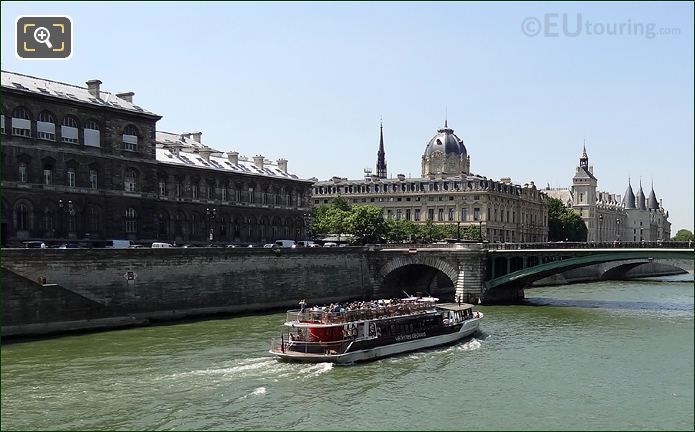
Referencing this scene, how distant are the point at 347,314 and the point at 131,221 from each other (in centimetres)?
3245

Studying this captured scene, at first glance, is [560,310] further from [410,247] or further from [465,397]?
[465,397]

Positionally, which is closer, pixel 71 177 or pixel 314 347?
pixel 314 347

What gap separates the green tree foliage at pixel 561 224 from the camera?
16062 cm

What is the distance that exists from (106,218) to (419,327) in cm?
3177

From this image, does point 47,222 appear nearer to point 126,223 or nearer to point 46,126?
point 46,126

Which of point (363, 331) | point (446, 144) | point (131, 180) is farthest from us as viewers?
point (446, 144)

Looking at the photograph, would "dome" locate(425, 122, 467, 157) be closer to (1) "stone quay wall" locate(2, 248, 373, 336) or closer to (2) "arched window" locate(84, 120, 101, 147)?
(1) "stone quay wall" locate(2, 248, 373, 336)

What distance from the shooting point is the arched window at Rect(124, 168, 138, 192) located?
67312mm

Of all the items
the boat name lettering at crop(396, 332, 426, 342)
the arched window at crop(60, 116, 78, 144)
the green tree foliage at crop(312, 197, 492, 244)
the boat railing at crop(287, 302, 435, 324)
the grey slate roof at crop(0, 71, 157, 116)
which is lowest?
the boat name lettering at crop(396, 332, 426, 342)

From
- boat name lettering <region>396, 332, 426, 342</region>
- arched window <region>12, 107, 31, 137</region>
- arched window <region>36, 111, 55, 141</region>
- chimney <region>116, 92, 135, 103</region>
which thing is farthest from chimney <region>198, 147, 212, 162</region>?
boat name lettering <region>396, 332, 426, 342</region>

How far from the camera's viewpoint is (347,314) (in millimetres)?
42594

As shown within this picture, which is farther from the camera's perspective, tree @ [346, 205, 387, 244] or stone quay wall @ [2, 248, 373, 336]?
tree @ [346, 205, 387, 244]

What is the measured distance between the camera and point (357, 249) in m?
80.4

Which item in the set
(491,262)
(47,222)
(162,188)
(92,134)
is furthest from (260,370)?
(491,262)
